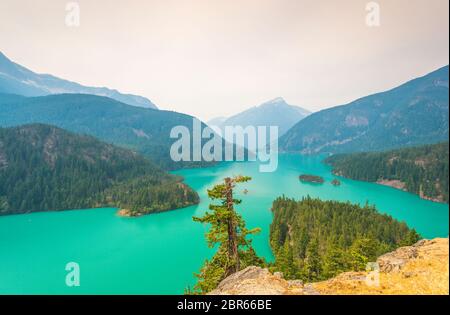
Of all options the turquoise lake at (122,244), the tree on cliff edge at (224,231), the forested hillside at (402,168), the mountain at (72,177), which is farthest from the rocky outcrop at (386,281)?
the forested hillside at (402,168)

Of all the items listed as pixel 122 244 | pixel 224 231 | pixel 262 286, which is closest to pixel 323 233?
pixel 224 231

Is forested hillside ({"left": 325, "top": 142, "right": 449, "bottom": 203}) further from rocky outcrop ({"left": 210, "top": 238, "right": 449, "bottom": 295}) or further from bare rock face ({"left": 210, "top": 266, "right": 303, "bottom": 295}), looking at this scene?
bare rock face ({"left": 210, "top": 266, "right": 303, "bottom": 295})

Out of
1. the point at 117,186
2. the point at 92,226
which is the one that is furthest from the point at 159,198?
the point at 117,186

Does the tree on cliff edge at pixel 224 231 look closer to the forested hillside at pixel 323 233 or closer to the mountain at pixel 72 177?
the forested hillside at pixel 323 233

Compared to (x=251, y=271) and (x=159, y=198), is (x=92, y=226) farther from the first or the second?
(x=251, y=271)

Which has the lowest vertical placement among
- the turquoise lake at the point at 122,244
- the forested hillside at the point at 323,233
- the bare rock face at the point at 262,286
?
the turquoise lake at the point at 122,244

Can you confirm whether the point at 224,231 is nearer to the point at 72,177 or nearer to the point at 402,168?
the point at 72,177
